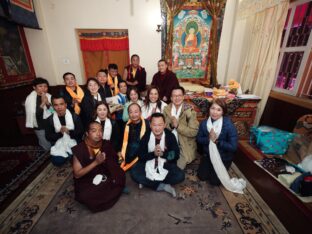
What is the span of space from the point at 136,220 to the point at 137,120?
119 centimetres

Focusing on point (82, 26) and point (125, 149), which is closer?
point (125, 149)

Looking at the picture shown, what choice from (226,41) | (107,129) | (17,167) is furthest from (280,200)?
(226,41)

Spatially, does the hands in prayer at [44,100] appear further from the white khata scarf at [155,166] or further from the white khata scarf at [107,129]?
the white khata scarf at [155,166]

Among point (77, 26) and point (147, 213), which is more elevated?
point (77, 26)

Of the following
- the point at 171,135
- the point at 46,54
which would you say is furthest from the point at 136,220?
the point at 46,54

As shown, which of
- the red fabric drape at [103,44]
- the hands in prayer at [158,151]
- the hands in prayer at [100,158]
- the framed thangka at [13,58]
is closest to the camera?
the hands in prayer at [100,158]

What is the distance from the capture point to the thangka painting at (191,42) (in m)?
4.17

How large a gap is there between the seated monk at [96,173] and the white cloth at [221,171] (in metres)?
1.21

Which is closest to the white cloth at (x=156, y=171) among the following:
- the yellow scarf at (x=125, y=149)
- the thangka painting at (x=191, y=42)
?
the yellow scarf at (x=125, y=149)

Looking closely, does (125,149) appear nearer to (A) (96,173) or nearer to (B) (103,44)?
(A) (96,173)

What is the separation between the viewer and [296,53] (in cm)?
307

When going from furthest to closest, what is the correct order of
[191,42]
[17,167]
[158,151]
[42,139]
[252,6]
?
[191,42], [252,6], [42,139], [17,167], [158,151]

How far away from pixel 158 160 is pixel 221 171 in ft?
2.71

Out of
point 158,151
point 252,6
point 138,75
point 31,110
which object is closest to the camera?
point 158,151
